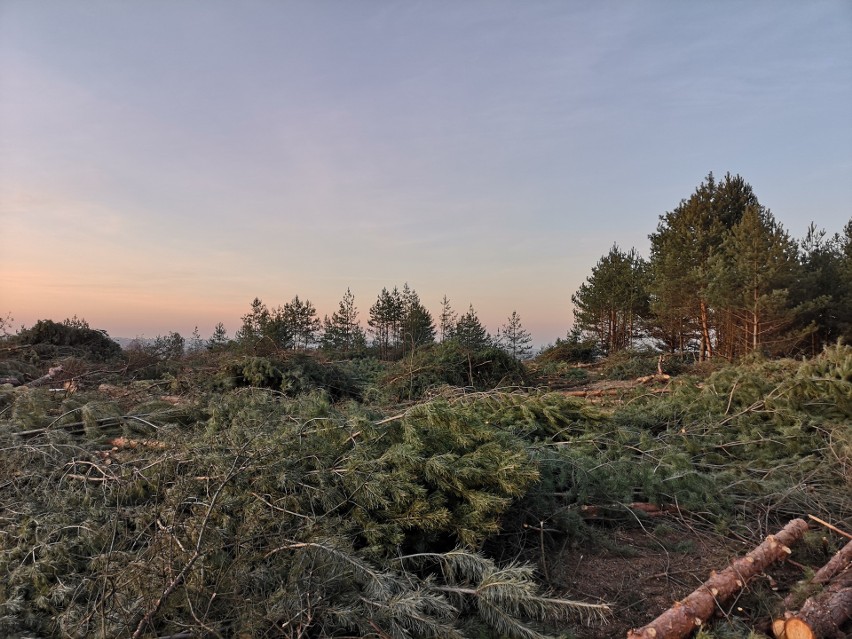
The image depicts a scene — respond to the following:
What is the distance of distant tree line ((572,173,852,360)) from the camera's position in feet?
56.6

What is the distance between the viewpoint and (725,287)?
1734 centimetres

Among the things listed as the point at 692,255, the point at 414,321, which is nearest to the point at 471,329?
the point at 414,321

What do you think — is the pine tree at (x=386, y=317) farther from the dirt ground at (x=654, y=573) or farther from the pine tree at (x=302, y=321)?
the dirt ground at (x=654, y=573)

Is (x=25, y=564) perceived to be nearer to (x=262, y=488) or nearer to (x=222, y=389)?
(x=262, y=488)

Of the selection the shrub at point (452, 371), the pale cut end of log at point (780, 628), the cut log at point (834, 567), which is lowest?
the pale cut end of log at point (780, 628)

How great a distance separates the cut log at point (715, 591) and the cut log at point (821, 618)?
0.30 meters

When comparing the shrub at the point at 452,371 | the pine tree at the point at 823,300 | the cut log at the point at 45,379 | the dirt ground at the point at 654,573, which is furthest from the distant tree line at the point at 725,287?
the cut log at the point at 45,379

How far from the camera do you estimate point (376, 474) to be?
9.48ft

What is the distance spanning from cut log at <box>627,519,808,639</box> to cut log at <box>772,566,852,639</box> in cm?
30

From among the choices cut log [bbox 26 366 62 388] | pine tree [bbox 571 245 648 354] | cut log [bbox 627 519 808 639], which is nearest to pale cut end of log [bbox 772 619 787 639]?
cut log [bbox 627 519 808 639]

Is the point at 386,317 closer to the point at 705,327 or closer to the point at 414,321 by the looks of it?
the point at 414,321

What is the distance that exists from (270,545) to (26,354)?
40.1 ft

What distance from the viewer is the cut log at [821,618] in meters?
2.36

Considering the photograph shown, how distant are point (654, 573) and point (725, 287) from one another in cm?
1663
